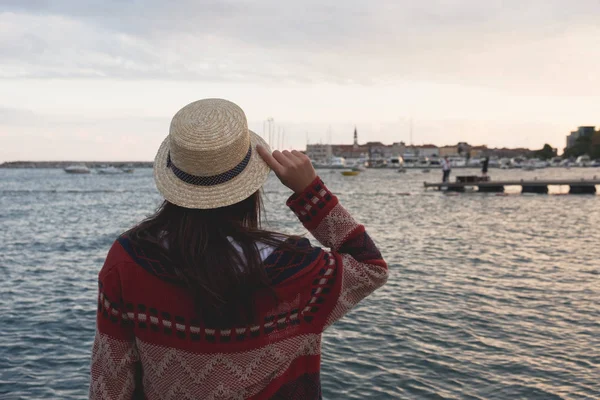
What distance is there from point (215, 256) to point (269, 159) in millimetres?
369

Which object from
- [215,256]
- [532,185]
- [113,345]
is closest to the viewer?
[215,256]

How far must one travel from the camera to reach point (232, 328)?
6.37 feet

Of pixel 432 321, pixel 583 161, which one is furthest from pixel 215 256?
pixel 583 161

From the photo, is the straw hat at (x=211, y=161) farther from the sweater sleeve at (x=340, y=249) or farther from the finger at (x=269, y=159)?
the sweater sleeve at (x=340, y=249)

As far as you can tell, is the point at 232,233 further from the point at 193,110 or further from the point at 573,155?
the point at 573,155

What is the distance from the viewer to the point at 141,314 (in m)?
1.92

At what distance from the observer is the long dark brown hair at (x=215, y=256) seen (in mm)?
1849

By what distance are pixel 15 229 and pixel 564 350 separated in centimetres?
2653

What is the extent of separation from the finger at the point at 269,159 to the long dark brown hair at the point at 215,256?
0.17 m

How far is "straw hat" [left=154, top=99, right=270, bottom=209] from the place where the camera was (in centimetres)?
191

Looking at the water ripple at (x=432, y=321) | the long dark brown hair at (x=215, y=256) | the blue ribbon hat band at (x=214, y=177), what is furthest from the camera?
the water ripple at (x=432, y=321)

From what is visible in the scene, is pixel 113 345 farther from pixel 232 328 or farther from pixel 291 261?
pixel 291 261

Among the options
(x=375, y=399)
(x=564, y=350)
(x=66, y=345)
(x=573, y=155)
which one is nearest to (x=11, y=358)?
(x=66, y=345)

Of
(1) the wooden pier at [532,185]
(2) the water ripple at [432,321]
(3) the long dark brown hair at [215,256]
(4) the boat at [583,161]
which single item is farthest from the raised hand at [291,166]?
(4) the boat at [583,161]
